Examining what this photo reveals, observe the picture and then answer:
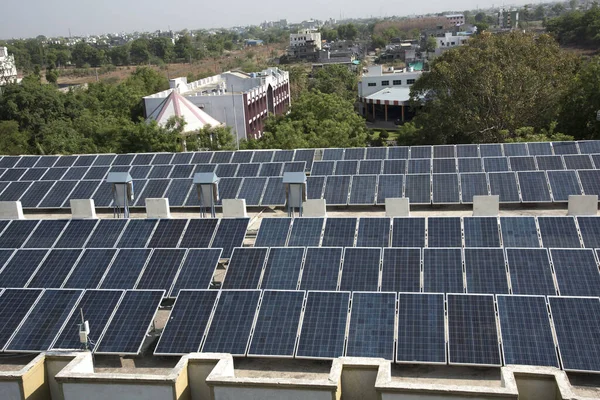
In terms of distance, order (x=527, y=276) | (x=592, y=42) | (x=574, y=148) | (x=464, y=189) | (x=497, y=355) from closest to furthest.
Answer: (x=497, y=355) → (x=527, y=276) → (x=464, y=189) → (x=574, y=148) → (x=592, y=42)

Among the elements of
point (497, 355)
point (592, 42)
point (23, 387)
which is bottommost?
point (592, 42)

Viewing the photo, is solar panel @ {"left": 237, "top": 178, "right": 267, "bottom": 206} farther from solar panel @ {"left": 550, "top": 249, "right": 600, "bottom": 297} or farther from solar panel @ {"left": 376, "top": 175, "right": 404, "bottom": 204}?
solar panel @ {"left": 550, "top": 249, "right": 600, "bottom": 297}

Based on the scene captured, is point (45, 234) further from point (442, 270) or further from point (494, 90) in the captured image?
point (494, 90)

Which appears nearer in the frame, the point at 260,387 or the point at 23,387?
the point at 260,387

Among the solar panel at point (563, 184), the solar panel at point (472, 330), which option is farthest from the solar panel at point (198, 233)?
the solar panel at point (563, 184)

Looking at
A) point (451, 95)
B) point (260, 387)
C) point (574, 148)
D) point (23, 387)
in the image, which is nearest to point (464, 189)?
point (574, 148)

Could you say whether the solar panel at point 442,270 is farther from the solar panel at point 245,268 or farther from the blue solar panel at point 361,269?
the solar panel at point 245,268

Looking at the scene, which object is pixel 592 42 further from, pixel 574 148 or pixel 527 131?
pixel 574 148
